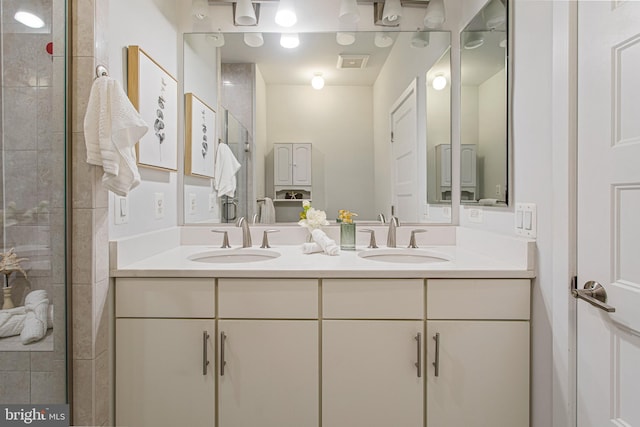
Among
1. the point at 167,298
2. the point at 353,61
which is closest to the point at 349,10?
the point at 353,61

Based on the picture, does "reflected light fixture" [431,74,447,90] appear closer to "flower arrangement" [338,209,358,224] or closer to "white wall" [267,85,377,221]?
"white wall" [267,85,377,221]

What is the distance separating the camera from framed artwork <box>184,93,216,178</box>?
77.1 inches

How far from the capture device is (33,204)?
1.10 metres

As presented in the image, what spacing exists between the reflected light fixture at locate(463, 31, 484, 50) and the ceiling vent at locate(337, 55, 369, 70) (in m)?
0.50

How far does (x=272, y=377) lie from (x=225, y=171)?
1133mm

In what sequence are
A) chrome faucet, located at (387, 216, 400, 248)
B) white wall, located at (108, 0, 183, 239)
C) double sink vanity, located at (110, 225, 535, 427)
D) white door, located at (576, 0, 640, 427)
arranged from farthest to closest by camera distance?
chrome faucet, located at (387, 216, 400, 248) < white wall, located at (108, 0, 183, 239) < double sink vanity, located at (110, 225, 535, 427) < white door, located at (576, 0, 640, 427)

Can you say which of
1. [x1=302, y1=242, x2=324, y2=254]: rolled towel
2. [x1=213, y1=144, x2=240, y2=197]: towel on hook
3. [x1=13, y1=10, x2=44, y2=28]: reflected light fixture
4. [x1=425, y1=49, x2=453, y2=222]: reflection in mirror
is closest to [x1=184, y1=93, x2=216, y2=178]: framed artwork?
[x1=213, y1=144, x2=240, y2=197]: towel on hook

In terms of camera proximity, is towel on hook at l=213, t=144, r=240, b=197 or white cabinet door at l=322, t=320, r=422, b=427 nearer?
white cabinet door at l=322, t=320, r=422, b=427

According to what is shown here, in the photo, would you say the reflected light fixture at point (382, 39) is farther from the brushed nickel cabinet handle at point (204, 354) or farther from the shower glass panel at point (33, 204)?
the brushed nickel cabinet handle at point (204, 354)

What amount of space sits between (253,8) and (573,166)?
5.67 ft

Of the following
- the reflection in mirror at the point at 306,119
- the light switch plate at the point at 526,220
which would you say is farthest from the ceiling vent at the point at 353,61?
the light switch plate at the point at 526,220

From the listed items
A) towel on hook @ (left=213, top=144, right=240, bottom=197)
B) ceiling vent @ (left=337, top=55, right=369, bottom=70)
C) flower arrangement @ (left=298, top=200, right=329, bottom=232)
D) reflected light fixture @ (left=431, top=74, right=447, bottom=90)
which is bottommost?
flower arrangement @ (left=298, top=200, right=329, bottom=232)

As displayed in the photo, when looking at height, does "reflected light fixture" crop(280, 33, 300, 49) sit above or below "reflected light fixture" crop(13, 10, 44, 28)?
above

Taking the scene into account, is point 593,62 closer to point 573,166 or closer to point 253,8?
point 573,166
